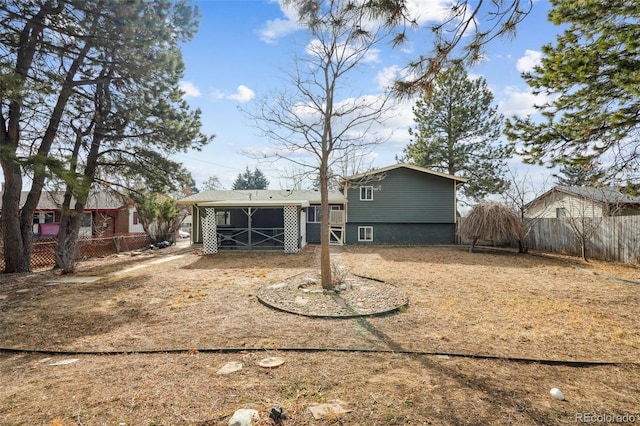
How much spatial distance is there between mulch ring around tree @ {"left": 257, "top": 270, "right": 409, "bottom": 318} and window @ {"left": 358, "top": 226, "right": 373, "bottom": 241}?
35.5 feet

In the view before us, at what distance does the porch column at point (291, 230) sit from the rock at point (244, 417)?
12.0 m

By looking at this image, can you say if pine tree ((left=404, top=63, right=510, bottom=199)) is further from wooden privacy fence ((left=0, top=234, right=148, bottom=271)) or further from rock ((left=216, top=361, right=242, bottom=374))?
rock ((left=216, top=361, right=242, bottom=374))

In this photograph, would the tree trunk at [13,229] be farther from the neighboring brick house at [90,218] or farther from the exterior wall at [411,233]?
the exterior wall at [411,233]

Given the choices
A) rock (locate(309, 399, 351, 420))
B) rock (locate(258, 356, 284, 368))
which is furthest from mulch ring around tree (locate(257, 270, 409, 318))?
rock (locate(309, 399, 351, 420))

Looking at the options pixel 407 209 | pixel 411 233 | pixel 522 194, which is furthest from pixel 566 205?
pixel 407 209

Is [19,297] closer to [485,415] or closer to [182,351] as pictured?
[182,351]

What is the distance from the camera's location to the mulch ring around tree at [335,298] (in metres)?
5.59

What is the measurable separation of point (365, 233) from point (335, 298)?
42.1 ft

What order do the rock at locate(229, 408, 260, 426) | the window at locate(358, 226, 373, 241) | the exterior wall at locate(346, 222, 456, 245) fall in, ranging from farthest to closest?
the window at locate(358, 226, 373, 241), the exterior wall at locate(346, 222, 456, 245), the rock at locate(229, 408, 260, 426)

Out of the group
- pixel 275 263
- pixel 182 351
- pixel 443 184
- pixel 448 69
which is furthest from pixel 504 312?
pixel 443 184

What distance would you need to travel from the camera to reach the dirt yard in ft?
8.64

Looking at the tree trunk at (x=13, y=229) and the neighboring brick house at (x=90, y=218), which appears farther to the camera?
the neighboring brick house at (x=90, y=218)

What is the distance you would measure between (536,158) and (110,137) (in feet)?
40.8

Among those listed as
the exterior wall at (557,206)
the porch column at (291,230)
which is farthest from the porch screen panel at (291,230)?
the exterior wall at (557,206)
